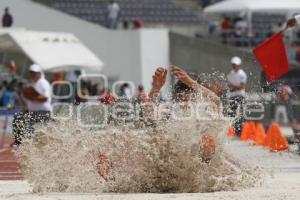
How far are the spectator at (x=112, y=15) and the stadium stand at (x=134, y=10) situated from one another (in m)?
0.36

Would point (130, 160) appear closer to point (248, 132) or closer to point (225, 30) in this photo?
point (248, 132)

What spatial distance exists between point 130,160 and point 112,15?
2240 cm

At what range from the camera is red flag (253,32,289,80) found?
514 inches

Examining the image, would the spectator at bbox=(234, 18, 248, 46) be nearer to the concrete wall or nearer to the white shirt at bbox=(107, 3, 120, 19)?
the concrete wall

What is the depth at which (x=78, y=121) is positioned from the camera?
10867mm

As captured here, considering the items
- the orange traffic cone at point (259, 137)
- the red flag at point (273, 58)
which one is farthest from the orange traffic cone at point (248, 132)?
the red flag at point (273, 58)

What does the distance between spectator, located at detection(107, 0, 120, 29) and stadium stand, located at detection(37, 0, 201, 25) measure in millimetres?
357

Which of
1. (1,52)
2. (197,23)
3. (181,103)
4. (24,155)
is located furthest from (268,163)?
(197,23)

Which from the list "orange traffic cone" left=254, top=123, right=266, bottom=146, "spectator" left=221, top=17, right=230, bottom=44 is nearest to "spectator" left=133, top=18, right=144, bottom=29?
"spectator" left=221, top=17, right=230, bottom=44

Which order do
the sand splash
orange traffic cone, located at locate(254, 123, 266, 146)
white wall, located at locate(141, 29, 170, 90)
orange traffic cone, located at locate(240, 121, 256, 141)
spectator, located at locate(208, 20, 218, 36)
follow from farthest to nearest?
spectator, located at locate(208, 20, 218, 36) < white wall, located at locate(141, 29, 170, 90) < orange traffic cone, located at locate(240, 121, 256, 141) < orange traffic cone, located at locate(254, 123, 266, 146) < the sand splash

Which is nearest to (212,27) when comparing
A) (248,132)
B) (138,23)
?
(138,23)

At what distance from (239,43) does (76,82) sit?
8.20m

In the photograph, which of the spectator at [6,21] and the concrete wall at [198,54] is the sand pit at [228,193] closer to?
the concrete wall at [198,54]

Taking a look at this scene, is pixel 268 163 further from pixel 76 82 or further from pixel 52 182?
pixel 76 82
